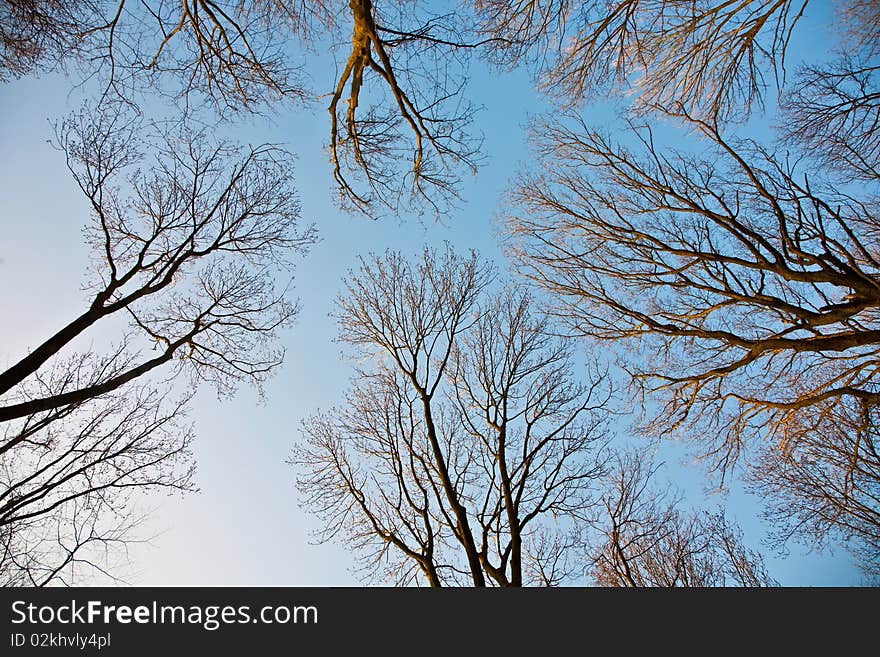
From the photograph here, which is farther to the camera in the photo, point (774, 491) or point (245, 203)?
point (774, 491)

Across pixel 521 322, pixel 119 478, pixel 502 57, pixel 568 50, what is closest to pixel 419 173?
pixel 502 57

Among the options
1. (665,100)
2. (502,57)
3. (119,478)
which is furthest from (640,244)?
(119,478)

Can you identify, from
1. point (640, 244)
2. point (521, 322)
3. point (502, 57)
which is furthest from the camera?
point (521, 322)

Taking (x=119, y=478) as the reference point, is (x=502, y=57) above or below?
above

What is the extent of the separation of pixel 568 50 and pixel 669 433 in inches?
209

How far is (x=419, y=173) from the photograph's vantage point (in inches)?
269

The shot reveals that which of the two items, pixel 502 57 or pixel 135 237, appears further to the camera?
pixel 135 237

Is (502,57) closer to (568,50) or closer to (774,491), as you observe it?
(568,50)

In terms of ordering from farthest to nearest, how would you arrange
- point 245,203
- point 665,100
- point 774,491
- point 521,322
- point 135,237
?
1. point 521,322
2. point 774,491
3. point 245,203
4. point 135,237
5. point 665,100
